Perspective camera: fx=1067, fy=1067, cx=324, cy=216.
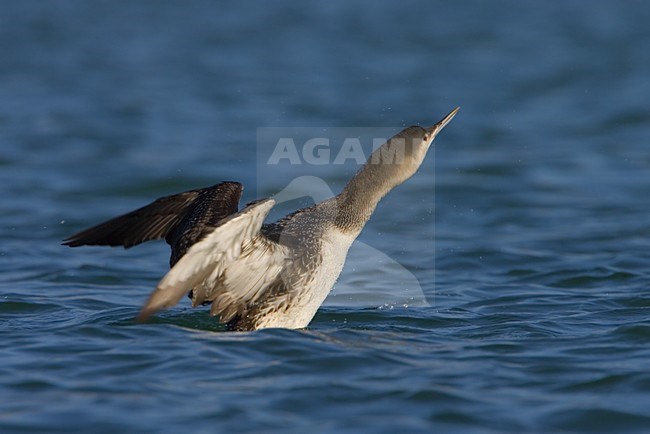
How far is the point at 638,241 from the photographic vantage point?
30.7 ft

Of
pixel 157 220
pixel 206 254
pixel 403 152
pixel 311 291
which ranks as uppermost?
pixel 403 152

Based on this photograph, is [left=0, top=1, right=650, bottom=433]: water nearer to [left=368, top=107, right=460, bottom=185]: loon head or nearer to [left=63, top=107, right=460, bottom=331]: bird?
[left=63, top=107, right=460, bottom=331]: bird

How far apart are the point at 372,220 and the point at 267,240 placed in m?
4.20

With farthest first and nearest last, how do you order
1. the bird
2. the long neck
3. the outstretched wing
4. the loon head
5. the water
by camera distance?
the loon head
the long neck
the bird
the outstretched wing
the water

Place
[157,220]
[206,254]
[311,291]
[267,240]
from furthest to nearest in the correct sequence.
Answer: [157,220] → [311,291] → [267,240] → [206,254]

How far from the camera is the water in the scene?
541cm

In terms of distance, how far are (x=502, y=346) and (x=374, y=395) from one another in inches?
47.3

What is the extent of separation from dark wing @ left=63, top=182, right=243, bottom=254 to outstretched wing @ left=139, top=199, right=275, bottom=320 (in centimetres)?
62

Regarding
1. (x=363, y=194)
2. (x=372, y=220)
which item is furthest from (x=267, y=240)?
(x=372, y=220)

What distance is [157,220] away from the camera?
6758 millimetres

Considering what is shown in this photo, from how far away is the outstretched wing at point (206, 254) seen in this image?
5.55 meters

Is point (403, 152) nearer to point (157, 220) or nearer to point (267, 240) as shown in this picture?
point (267, 240)

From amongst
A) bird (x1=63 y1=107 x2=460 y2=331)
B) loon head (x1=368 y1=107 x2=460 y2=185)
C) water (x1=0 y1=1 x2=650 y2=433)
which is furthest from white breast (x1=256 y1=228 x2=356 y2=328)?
loon head (x1=368 y1=107 x2=460 y2=185)

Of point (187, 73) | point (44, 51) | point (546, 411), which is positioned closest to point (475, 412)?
point (546, 411)
